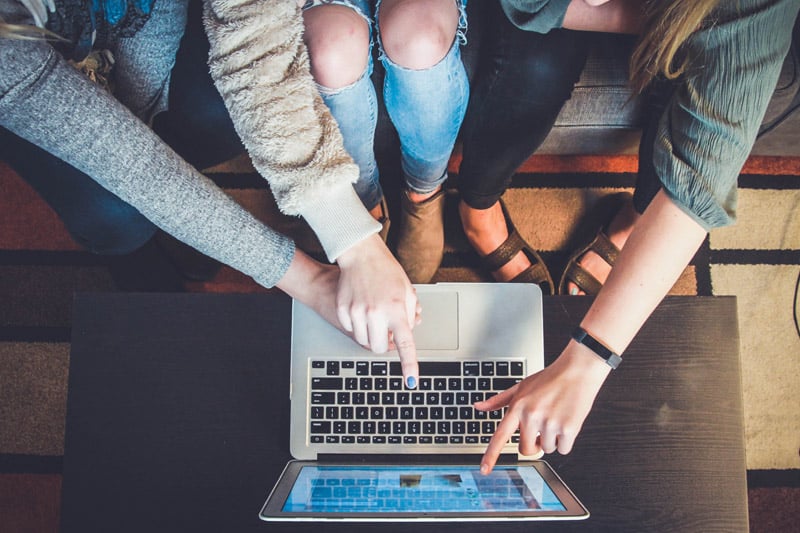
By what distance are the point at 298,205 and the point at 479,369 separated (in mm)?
324

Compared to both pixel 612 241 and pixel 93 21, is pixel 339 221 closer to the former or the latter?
pixel 93 21

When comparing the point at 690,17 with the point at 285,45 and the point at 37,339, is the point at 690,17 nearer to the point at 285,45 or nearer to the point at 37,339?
the point at 285,45

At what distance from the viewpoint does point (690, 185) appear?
68 cm

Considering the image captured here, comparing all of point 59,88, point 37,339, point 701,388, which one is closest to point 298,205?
point 59,88

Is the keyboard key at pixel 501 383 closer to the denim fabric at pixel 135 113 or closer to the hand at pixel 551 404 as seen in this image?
the hand at pixel 551 404

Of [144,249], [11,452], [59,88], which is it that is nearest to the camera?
[59,88]

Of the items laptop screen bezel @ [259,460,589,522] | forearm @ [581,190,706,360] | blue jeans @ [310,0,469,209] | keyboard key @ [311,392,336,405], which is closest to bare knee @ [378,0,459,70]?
blue jeans @ [310,0,469,209]

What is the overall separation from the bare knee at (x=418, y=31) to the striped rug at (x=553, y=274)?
494mm

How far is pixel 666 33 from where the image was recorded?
2.38ft

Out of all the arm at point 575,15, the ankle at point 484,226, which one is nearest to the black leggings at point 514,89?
the arm at point 575,15

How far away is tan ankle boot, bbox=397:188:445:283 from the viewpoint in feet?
3.67

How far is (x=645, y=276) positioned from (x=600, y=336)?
0.10 meters

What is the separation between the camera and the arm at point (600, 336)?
668mm

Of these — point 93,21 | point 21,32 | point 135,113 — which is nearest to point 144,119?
point 135,113
